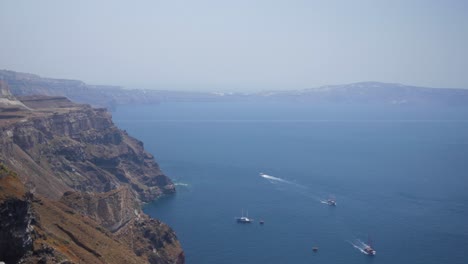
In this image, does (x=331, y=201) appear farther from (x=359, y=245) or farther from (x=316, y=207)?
(x=359, y=245)

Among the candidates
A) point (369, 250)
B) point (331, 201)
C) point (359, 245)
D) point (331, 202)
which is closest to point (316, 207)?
point (331, 202)

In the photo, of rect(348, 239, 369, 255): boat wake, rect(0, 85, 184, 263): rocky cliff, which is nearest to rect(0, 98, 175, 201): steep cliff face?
rect(0, 85, 184, 263): rocky cliff

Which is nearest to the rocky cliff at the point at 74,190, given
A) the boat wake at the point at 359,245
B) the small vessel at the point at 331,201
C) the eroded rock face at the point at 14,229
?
the eroded rock face at the point at 14,229

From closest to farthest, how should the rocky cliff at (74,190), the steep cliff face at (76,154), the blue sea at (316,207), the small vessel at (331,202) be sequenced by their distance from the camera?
the rocky cliff at (74,190) < the blue sea at (316,207) < the steep cliff face at (76,154) < the small vessel at (331,202)

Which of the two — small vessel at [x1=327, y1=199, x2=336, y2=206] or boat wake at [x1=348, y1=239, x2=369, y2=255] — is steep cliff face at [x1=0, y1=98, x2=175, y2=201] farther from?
boat wake at [x1=348, y1=239, x2=369, y2=255]

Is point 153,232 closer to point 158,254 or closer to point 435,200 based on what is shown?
point 158,254

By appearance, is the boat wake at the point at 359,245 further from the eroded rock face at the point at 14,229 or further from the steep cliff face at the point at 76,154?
the eroded rock face at the point at 14,229

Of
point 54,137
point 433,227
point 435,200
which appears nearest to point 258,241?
point 433,227

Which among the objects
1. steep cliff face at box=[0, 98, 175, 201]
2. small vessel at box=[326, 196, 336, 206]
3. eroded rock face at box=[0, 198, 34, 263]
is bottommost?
small vessel at box=[326, 196, 336, 206]
